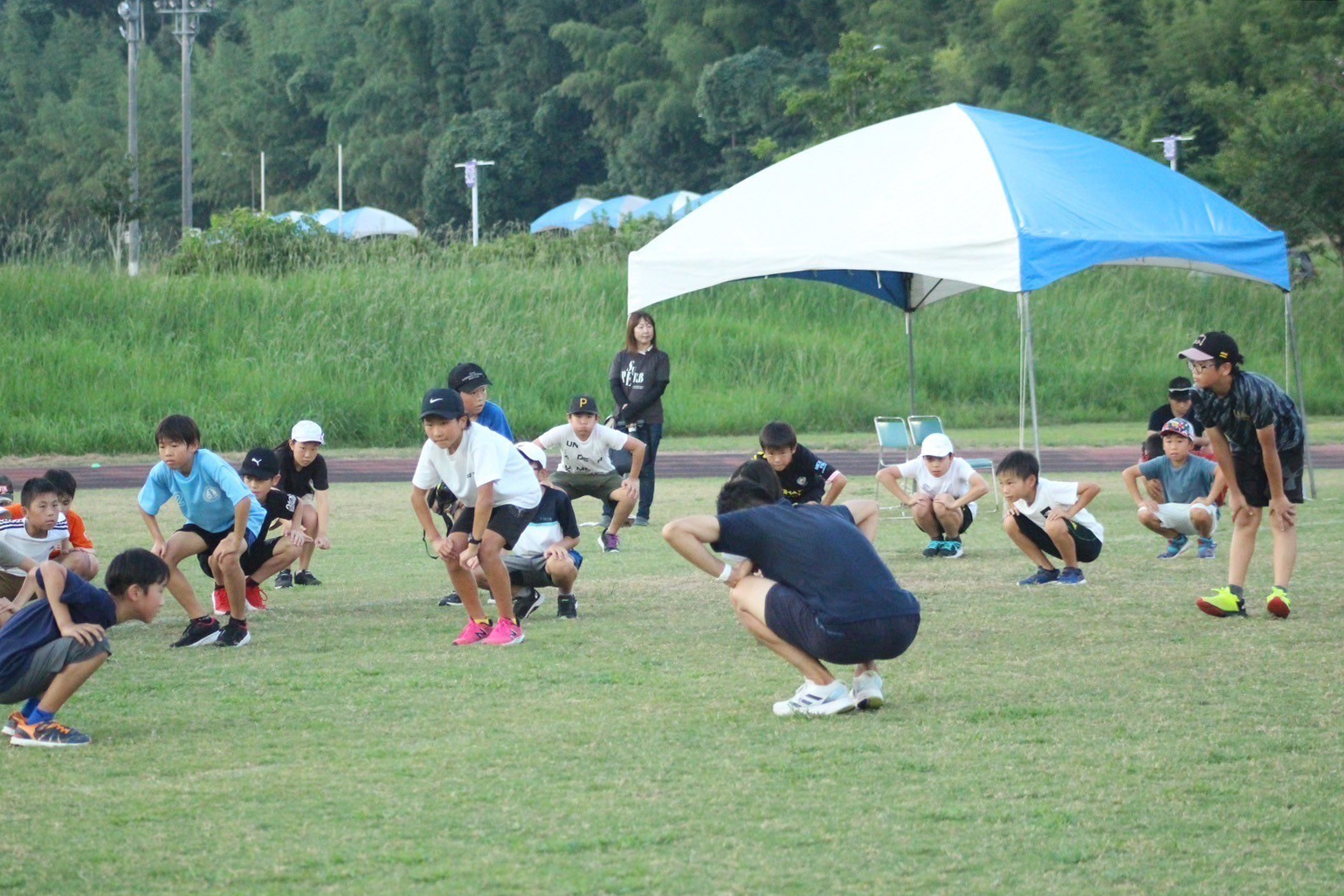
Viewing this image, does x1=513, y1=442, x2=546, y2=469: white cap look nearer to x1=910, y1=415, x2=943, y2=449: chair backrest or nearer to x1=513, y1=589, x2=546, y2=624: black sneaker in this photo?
x1=513, y1=589, x2=546, y2=624: black sneaker

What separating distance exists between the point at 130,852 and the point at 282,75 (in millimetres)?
79834

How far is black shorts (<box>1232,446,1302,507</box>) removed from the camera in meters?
8.45

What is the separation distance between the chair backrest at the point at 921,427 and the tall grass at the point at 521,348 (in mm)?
9003

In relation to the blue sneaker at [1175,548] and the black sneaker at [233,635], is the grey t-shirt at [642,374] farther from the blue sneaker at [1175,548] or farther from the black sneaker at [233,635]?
the black sneaker at [233,635]

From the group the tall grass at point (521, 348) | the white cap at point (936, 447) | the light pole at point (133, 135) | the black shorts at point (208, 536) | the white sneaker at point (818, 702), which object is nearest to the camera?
the white sneaker at point (818, 702)

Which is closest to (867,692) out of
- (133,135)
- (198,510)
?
(198,510)

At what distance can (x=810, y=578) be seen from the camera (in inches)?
242

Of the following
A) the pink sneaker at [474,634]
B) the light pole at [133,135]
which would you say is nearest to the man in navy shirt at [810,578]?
the pink sneaker at [474,634]

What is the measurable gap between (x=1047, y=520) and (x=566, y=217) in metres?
46.7

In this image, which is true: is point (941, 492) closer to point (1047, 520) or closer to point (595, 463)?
point (1047, 520)

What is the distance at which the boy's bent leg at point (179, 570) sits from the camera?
323 inches

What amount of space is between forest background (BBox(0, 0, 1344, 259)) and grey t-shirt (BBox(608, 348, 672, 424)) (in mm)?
22373

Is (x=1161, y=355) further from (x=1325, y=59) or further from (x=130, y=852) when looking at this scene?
(x=130, y=852)

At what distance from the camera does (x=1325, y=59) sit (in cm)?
3778
